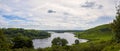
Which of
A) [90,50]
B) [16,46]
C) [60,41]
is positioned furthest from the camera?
[60,41]

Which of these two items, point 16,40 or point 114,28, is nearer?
point 114,28

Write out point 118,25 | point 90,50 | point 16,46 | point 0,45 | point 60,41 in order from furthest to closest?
point 60,41, point 16,46, point 90,50, point 118,25, point 0,45

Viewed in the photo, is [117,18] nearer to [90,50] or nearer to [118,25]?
[118,25]

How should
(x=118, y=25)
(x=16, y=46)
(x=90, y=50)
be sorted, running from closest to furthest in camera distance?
1. (x=118, y=25)
2. (x=90, y=50)
3. (x=16, y=46)

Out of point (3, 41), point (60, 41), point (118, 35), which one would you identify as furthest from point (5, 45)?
point (60, 41)

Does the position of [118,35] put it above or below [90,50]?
above

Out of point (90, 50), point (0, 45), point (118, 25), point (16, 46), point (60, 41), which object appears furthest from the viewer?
point (60, 41)

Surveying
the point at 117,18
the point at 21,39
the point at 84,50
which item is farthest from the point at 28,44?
the point at 117,18

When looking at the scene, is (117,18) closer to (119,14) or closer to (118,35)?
(119,14)

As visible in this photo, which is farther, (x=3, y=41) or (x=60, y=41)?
(x=60, y=41)
